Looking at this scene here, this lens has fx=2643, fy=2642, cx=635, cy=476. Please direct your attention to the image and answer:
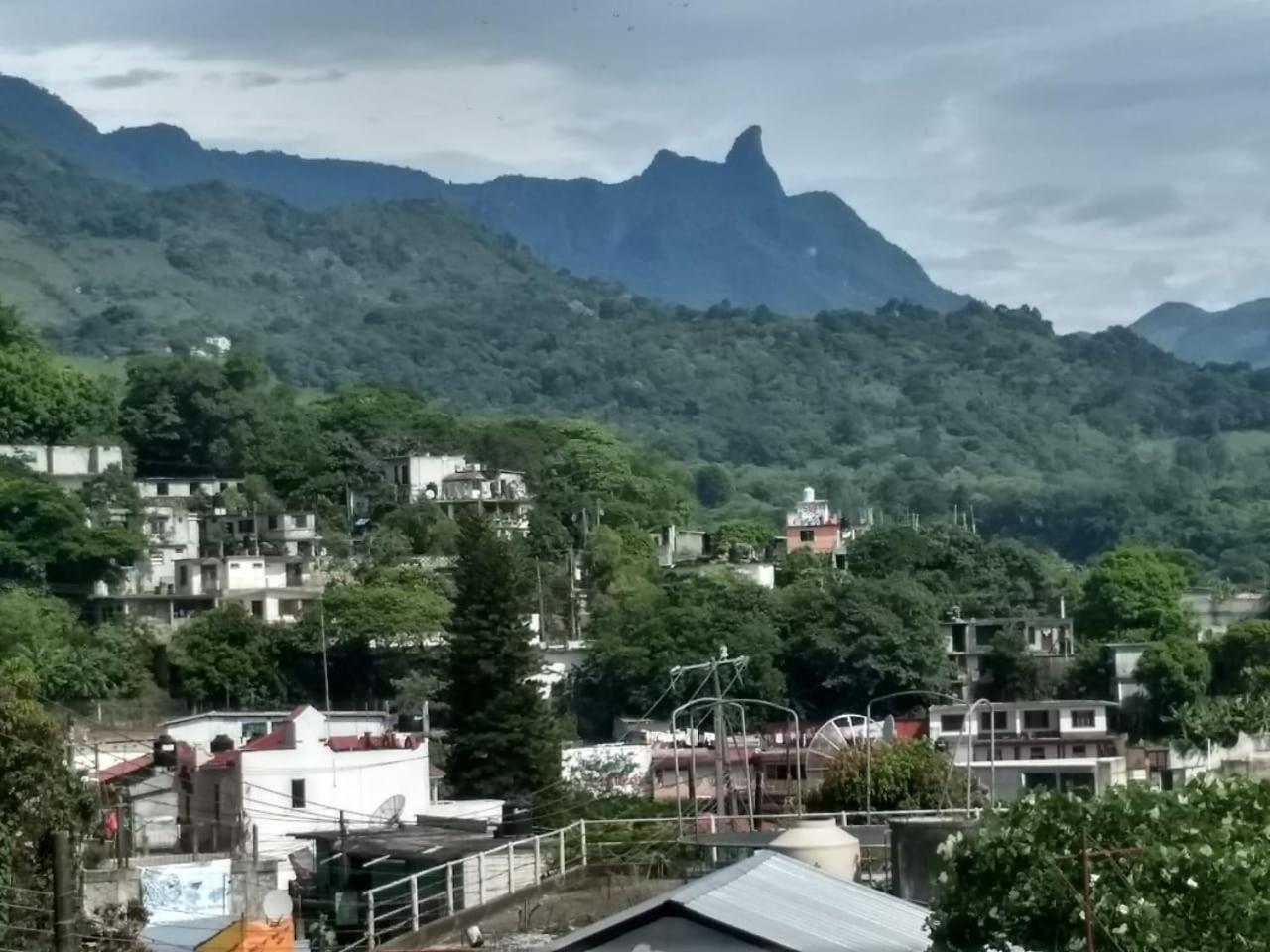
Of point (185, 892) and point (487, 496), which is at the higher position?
point (487, 496)

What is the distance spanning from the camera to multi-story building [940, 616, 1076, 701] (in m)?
70.1

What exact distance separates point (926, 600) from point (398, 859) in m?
49.5

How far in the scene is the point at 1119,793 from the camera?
11.9 metres

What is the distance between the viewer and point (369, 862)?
22516 mm

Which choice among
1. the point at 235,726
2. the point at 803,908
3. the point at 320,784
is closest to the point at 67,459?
Result: the point at 235,726

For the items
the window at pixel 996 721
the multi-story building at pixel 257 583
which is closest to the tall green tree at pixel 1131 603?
the window at pixel 996 721

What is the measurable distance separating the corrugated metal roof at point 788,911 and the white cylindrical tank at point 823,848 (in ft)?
2.73

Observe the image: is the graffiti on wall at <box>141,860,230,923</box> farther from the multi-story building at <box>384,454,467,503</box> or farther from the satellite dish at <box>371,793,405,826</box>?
the multi-story building at <box>384,454,467,503</box>

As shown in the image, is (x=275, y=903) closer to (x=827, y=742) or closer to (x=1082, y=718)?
(x=827, y=742)

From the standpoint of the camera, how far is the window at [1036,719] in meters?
57.1

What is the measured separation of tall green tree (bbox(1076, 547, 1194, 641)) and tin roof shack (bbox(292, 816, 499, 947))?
55118mm

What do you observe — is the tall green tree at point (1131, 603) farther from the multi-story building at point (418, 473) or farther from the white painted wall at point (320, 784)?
the white painted wall at point (320, 784)

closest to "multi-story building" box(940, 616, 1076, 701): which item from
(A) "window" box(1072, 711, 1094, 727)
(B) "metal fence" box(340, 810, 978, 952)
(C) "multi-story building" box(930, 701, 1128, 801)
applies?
(A) "window" box(1072, 711, 1094, 727)

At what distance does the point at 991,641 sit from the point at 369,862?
5099 centimetres
